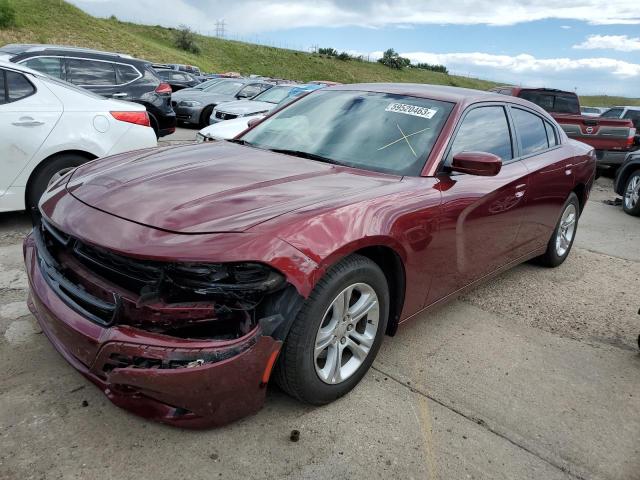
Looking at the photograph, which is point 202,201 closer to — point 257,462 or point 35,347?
point 257,462

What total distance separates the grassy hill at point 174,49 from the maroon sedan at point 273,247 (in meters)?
38.9

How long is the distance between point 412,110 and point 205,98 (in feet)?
35.8

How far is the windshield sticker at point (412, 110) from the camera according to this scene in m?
3.31

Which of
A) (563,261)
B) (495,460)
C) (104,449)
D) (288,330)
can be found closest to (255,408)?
(288,330)

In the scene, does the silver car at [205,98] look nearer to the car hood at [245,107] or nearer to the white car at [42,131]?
the car hood at [245,107]

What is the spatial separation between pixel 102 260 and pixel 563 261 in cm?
453

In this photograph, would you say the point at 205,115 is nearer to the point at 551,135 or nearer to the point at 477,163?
the point at 551,135

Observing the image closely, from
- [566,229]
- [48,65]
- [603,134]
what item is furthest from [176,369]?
[603,134]

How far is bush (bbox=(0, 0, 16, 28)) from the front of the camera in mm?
36781

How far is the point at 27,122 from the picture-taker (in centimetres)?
462

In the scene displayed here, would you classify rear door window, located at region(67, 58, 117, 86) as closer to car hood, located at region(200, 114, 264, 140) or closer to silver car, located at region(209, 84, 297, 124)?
car hood, located at region(200, 114, 264, 140)

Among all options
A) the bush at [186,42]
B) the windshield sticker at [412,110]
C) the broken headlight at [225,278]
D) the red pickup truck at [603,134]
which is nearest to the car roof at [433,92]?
the windshield sticker at [412,110]

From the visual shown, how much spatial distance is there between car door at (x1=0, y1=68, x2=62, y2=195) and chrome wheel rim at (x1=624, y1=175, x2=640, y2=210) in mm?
8024

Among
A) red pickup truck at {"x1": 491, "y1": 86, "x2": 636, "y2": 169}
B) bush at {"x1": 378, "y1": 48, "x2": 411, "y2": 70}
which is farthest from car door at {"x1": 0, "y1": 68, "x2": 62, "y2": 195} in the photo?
bush at {"x1": 378, "y1": 48, "x2": 411, "y2": 70}
